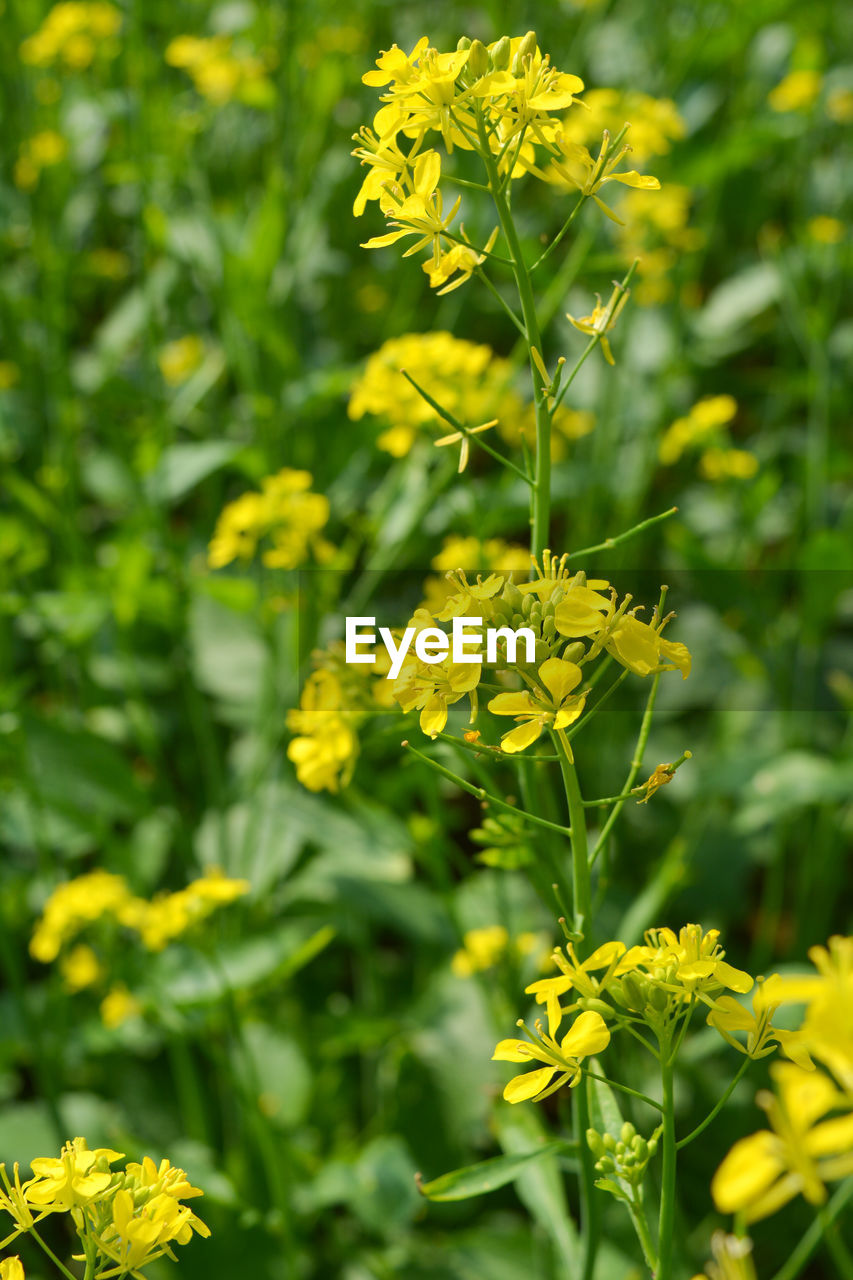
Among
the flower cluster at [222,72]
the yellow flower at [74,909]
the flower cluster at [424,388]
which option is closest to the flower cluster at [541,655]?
the flower cluster at [424,388]

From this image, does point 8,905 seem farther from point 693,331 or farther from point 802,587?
point 693,331

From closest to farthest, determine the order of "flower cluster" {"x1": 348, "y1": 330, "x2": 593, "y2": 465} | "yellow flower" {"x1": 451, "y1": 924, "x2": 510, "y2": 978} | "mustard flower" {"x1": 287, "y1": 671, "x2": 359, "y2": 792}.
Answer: "mustard flower" {"x1": 287, "y1": 671, "x2": 359, "y2": 792} < "yellow flower" {"x1": 451, "y1": 924, "x2": 510, "y2": 978} < "flower cluster" {"x1": 348, "y1": 330, "x2": 593, "y2": 465}

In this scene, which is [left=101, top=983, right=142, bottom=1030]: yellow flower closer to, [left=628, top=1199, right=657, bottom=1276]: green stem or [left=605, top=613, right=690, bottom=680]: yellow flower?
[left=628, top=1199, right=657, bottom=1276]: green stem

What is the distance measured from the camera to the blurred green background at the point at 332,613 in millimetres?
1781

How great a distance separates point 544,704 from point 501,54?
0.48 m

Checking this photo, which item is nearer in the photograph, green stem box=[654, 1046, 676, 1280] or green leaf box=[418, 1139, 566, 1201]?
green stem box=[654, 1046, 676, 1280]

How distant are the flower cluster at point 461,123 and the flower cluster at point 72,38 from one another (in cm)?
199

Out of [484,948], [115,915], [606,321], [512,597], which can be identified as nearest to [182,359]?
[115,915]

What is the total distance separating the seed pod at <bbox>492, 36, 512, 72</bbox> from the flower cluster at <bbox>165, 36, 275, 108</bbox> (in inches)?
66.4

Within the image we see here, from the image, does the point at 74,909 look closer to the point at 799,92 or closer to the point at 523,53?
the point at 523,53

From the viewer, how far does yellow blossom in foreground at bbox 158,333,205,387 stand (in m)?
2.83

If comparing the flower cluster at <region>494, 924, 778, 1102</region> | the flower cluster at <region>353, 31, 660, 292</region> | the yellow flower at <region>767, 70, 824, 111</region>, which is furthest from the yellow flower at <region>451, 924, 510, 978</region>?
the yellow flower at <region>767, 70, 824, 111</region>

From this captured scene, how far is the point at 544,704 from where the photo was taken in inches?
30.2

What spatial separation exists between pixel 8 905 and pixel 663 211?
1.81 m
